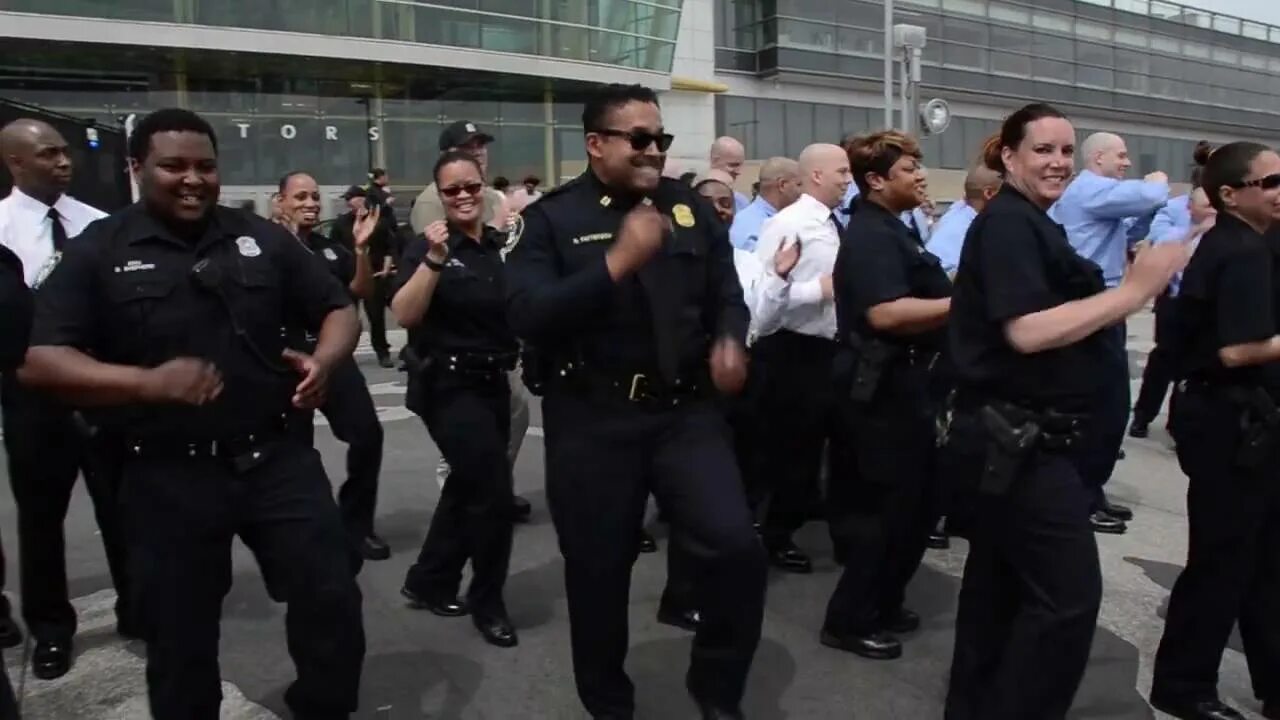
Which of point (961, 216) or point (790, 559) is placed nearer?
point (790, 559)

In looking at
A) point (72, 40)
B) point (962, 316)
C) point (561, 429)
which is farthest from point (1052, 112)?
point (72, 40)

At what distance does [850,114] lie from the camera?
33.9m

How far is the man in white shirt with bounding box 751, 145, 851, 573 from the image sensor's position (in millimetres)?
Result: 4645

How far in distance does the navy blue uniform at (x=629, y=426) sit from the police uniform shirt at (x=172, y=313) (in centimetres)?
73

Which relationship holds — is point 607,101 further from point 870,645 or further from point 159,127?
point 870,645

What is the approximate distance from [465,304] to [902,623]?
→ 2.19 meters

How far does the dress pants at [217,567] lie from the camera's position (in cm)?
287

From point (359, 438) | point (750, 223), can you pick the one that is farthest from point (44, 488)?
point (750, 223)

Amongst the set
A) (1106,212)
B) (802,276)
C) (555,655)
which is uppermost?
(1106,212)

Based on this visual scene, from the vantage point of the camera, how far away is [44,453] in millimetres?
3994

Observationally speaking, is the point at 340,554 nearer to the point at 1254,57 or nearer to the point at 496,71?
the point at 496,71

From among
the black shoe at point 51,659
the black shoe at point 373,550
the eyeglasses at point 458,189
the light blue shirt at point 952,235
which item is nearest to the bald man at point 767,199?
the light blue shirt at point 952,235

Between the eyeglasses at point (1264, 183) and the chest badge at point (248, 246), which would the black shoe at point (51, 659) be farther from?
the eyeglasses at point (1264, 183)

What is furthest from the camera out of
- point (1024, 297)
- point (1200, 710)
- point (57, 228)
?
point (57, 228)
